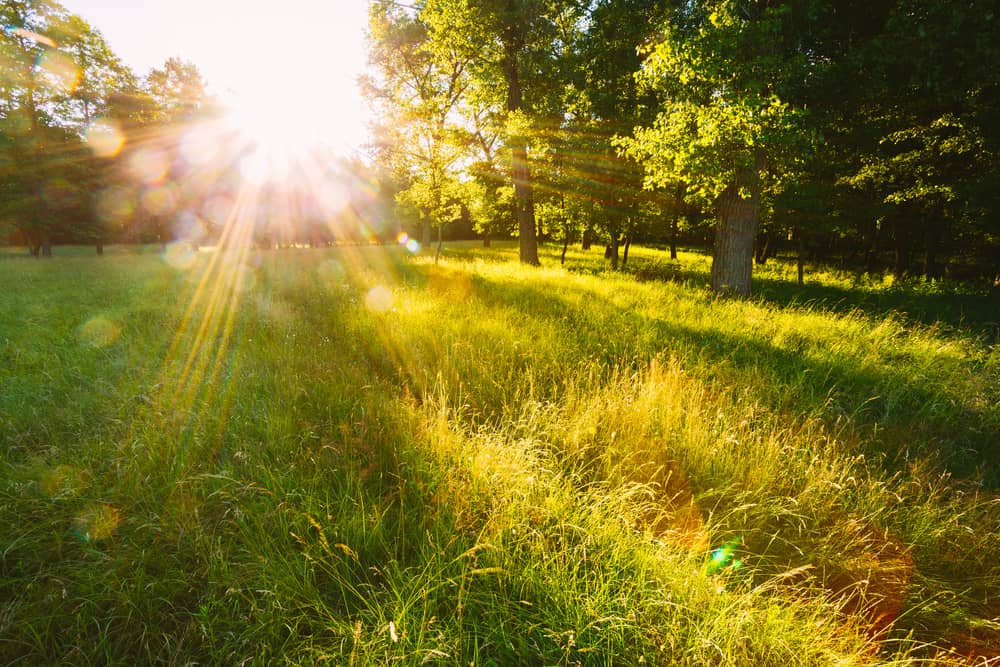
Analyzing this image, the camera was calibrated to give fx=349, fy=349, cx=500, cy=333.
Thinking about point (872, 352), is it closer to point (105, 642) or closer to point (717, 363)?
point (717, 363)

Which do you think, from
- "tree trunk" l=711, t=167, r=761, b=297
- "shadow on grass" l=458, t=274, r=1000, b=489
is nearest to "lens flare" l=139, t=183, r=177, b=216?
"shadow on grass" l=458, t=274, r=1000, b=489

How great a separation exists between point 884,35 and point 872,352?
6.13 m

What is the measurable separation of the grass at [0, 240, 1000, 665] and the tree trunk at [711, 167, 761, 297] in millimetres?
3985

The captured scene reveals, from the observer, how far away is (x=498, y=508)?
190cm

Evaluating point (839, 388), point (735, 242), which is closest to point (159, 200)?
point (735, 242)

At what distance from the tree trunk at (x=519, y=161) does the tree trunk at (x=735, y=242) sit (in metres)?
7.90

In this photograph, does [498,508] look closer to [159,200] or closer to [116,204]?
[116,204]

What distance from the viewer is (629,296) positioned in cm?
759

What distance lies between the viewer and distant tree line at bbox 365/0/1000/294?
20.2 ft

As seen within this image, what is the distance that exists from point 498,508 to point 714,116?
761 cm

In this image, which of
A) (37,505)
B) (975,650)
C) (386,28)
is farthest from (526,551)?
(386,28)

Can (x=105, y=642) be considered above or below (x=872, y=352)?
below

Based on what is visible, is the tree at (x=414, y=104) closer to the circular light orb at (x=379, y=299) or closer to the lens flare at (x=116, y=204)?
the circular light orb at (x=379, y=299)

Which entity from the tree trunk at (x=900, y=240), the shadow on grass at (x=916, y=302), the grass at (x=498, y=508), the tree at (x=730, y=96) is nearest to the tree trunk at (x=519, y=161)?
the shadow on grass at (x=916, y=302)
